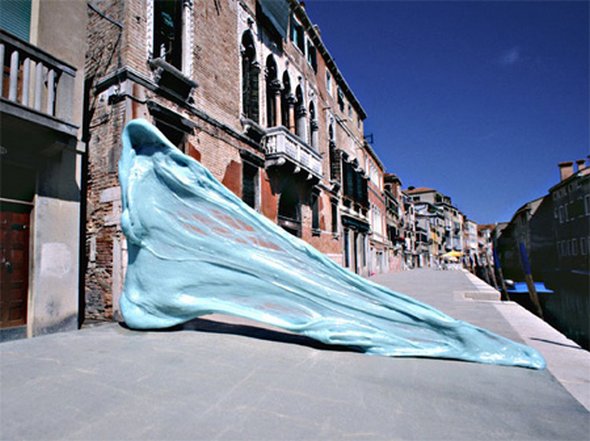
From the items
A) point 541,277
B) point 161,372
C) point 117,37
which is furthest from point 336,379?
point 541,277

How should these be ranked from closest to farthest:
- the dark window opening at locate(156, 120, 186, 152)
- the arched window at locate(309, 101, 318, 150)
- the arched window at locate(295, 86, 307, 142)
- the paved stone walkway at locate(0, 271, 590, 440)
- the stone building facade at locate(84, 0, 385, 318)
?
the paved stone walkway at locate(0, 271, 590, 440) → the stone building facade at locate(84, 0, 385, 318) → the dark window opening at locate(156, 120, 186, 152) → the arched window at locate(295, 86, 307, 142) → the arched window at locate(309, 101, 318, 150)

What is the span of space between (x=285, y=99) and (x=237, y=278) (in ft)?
36.1

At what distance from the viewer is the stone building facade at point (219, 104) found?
22.3 ft

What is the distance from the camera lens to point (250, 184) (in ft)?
34.8

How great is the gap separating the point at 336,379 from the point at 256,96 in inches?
393

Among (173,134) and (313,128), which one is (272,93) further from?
(173,134)

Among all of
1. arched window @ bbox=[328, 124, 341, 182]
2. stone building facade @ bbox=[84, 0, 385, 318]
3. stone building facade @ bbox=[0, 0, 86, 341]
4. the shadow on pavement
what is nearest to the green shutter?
stone building facade @ bbox=[0, 0, 86, 341]

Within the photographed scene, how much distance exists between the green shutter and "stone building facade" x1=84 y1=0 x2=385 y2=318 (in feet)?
4.70

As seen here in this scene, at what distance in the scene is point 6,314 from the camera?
5105 millimetres

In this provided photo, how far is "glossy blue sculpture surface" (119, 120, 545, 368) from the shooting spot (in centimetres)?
372

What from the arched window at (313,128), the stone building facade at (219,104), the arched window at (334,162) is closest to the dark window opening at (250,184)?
the stone building facade at (219,104)

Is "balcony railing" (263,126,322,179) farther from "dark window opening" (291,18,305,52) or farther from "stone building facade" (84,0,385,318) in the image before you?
"dark window opening" (291,18,305,52)

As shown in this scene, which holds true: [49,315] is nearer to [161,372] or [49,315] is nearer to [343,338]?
[161,372]

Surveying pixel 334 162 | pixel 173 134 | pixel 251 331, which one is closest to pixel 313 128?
pixel 334 162
